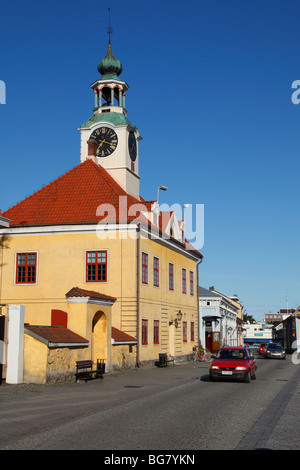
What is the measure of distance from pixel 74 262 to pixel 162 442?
21.7 meters

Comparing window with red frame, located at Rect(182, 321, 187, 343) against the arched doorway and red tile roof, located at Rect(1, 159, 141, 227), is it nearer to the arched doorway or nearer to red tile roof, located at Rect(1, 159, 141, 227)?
red tile roof, located at Rect(1, 159, 141, 227)

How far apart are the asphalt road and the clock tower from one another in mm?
19567

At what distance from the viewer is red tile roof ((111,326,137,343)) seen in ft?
85.1

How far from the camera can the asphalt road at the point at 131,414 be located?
9.11 metres

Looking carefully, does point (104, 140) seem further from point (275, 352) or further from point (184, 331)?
point (275, 352)

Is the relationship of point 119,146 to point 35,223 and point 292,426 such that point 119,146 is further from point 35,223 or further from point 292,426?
point 292,426

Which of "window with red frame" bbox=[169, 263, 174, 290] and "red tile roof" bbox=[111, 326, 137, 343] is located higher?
"window with red frame" bbox=[169, 263, 174, 290]

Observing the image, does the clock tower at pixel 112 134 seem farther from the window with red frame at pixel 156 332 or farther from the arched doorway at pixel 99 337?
the arched doorway at pixel 99 337

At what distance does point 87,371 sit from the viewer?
20.9 metres

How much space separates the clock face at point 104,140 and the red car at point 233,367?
19.4 metres

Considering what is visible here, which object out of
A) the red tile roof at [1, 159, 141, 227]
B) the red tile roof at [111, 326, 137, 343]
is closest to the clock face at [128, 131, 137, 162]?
the red tile roof at [1, 159, 141, 227]

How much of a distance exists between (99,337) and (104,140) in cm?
Result: 1764
